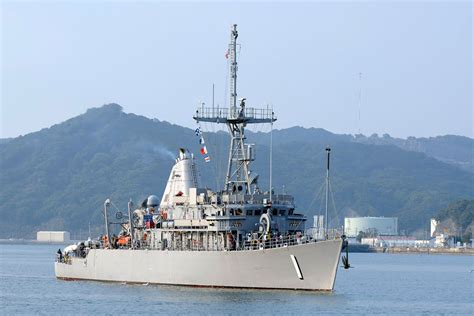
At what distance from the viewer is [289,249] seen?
54.1 meters

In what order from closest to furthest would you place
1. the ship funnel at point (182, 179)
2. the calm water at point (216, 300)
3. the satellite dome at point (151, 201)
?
1. the calm water at point (216, 300)
2. the ship funnel at point (182, 179)
3. the satellite dome at point (151, 201)

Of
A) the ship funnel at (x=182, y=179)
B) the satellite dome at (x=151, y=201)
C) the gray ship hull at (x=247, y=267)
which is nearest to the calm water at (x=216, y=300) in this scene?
the gray ship hull at (x=247, y=267)

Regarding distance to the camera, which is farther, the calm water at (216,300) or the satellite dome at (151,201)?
the satellite dome at (151,201)

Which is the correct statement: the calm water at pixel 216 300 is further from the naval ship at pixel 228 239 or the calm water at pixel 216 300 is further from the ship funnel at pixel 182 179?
the ship funnel at pixel 182 179

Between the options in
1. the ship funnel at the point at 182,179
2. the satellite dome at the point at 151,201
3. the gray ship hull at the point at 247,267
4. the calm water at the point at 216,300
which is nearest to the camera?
the calm water at the point at 216,300

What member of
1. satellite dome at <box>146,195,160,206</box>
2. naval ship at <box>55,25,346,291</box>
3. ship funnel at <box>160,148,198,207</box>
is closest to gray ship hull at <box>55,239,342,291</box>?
naval ship at <box>55,25,346,291</box>

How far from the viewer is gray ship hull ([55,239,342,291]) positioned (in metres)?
54.0

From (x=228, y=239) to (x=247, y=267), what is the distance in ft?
7.52

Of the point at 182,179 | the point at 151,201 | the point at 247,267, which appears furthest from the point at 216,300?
the point at 151,201

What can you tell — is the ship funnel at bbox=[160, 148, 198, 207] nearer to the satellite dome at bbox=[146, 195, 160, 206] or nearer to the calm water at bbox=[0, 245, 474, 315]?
the satellite dome at bbox=[146, 195, 160, 206]

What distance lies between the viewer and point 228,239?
57.1m

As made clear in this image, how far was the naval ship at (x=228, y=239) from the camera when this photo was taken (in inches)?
2147

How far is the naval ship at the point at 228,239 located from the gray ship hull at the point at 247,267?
5cm

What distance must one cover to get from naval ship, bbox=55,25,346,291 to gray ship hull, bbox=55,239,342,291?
5 cm
